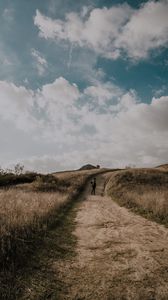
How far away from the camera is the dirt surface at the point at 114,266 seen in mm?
5496

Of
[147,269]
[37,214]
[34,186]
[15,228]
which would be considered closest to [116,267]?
[147,269]

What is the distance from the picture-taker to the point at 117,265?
7.08 m

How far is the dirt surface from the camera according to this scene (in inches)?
216

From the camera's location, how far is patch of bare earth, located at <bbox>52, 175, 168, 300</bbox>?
5.54 meters

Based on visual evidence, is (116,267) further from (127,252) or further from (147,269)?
(127,252)

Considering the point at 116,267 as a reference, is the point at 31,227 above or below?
above

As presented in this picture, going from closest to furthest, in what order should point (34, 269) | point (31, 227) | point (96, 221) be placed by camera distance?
point (34, 269) < point (31, 227) < point (96, 221)

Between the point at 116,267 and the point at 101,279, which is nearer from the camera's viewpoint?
the point at 101,279

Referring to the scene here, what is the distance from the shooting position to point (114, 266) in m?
7.01

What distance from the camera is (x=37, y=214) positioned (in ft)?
38.7

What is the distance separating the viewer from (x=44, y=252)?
26.2 ft

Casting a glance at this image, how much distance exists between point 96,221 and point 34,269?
23.8 feet

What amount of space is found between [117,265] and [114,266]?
0.12 meters

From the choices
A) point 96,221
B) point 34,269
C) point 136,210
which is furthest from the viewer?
point 136,210
